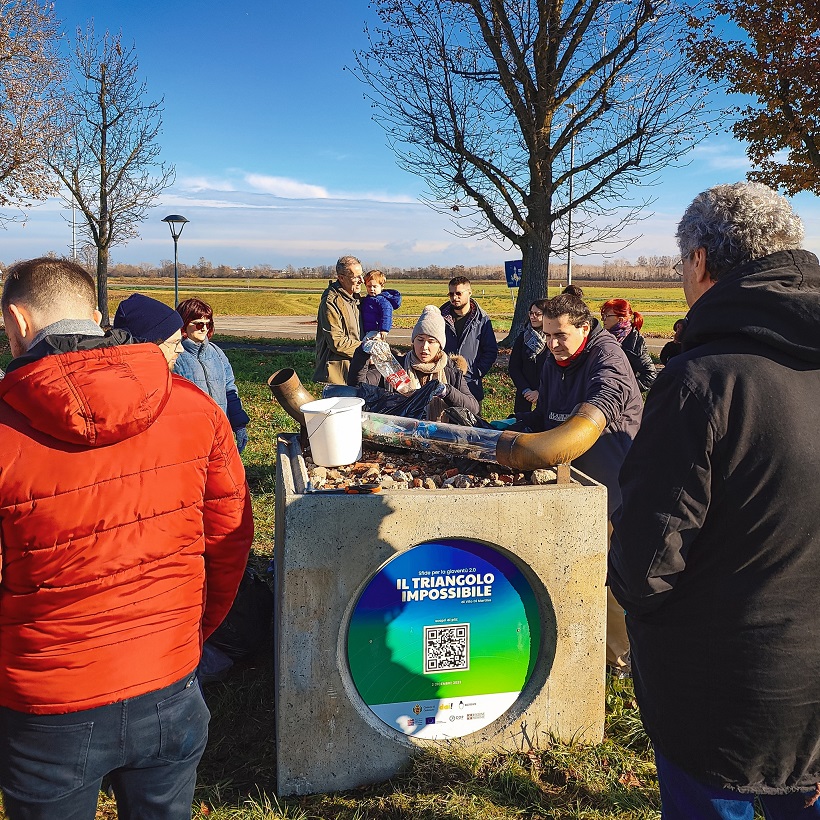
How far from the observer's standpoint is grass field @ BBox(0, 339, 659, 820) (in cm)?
262

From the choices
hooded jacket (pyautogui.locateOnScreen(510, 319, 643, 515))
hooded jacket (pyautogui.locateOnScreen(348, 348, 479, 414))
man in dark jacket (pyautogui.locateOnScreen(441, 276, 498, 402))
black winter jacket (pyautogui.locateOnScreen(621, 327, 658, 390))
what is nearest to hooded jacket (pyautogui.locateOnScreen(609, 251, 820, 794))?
hooded jacket (pyautogui.locateOnScreen(510, 319, 643, 515))

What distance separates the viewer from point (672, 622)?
1.65 meters

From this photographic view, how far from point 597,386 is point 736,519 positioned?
76.0 inches

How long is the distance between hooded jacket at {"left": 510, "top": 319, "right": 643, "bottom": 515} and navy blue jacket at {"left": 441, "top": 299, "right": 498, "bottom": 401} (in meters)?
2.86

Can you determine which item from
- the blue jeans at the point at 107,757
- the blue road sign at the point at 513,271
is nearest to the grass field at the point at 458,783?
the blue jeans at the point at 107,757

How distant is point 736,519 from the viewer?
152 centimetres

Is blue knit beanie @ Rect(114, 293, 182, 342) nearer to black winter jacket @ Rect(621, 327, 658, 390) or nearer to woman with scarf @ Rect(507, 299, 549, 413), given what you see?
woman with scarf @ Rect(507, 299, 549, 413)

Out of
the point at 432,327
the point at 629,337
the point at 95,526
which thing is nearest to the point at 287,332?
the point at 629,337

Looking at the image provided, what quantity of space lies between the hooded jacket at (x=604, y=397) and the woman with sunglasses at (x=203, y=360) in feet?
7.30

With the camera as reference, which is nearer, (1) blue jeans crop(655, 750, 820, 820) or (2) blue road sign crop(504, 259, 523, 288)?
(1) blue jeans crop(655, 750, 820, 820)

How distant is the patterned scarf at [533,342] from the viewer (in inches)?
248

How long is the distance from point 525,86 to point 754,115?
18.3 ft

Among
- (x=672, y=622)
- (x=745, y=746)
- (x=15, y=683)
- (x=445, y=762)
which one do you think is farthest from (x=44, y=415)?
(x=445, y=762)

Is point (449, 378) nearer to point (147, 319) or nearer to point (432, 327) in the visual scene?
point (432, 327)
